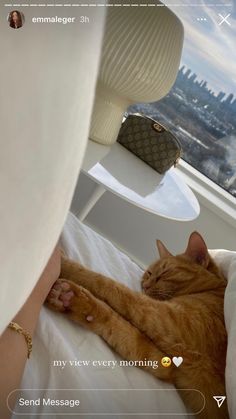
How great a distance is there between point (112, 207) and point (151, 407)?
27 centimetres

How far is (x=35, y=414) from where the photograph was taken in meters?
0.37

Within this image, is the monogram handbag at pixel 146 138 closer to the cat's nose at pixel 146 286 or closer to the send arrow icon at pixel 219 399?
the cat's nose at pixel 146 286

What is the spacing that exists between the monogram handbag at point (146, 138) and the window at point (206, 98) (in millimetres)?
34

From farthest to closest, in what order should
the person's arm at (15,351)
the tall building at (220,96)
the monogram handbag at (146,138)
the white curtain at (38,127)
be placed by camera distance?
the monogram handbag at (146,138) → the tall building at (220,96) → the person's arm at (15,351) → the white curtain at (38,127)

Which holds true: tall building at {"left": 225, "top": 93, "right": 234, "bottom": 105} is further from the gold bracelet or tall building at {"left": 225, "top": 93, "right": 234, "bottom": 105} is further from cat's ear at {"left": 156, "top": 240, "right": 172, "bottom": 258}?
the gold bracelet

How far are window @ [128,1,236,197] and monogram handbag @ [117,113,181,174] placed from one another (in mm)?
34

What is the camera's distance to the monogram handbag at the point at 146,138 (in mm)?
719

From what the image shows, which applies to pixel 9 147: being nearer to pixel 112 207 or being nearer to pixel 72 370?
pixel 72 370

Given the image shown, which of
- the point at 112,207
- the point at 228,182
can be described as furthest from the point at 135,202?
the point at 228,182

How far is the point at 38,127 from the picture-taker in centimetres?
14

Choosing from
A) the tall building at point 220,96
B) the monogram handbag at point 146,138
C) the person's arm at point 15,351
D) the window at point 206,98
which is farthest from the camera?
the monogram handbag at point 146,138

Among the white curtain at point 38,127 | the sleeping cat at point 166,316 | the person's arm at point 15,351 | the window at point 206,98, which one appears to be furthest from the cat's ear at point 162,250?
the white curtain at point 38,127

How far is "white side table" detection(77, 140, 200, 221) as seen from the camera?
1.95 ft

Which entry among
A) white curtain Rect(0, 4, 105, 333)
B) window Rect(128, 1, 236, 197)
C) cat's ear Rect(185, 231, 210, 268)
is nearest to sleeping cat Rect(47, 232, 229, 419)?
cat's ear Rect(185, 231, 210, 268)
